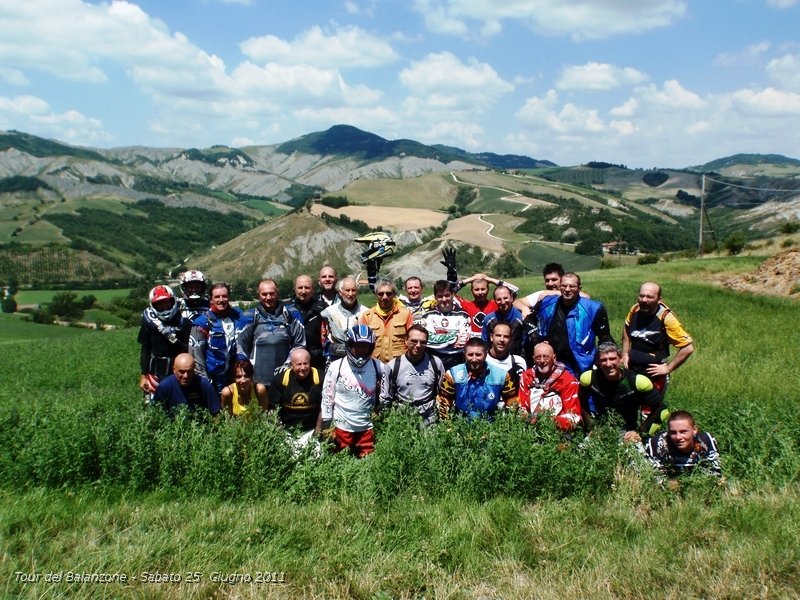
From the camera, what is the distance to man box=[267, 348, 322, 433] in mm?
5871

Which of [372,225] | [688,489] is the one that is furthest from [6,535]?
[372,225]

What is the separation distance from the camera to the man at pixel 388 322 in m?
6.40

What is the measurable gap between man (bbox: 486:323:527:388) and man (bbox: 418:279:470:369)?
696 millimetres

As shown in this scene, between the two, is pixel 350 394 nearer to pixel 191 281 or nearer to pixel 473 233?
pixel 191 281

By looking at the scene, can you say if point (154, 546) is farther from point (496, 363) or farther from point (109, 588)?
point (496, 363)

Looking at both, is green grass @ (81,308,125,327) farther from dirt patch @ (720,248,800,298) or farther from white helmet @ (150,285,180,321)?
white helmet @ (150,285,180,321)

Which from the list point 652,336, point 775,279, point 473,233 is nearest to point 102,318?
point 775,279

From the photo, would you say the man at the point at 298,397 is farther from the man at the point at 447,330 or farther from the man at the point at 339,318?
the man at the point at 447,330

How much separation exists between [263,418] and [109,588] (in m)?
2.10

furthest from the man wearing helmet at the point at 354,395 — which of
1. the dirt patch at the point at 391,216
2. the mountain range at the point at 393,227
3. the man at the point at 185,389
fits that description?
the dirt patch at the point at 391,216

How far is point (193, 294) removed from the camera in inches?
258

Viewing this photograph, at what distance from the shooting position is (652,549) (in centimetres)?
366

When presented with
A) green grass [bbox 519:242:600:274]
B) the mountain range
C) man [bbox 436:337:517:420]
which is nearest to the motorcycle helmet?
man [bbox 436:337:517:420]

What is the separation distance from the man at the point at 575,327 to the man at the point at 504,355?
0.72m
